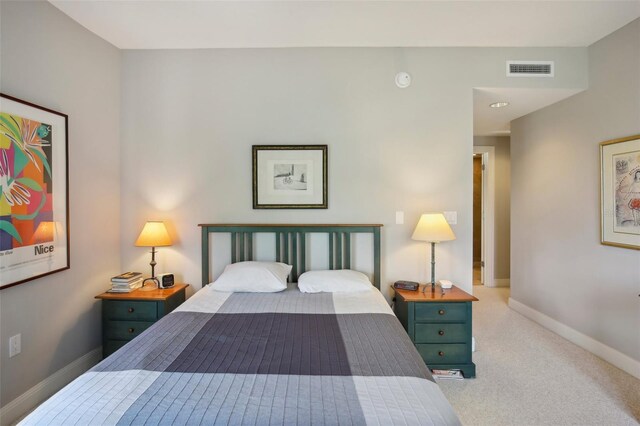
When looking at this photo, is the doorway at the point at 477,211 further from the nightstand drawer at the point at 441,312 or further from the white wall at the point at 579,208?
the nightstand drawer at the point at 441,312

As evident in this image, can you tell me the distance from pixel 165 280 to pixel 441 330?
2.33 meters

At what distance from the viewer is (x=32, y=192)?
204cm

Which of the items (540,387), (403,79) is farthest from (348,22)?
(540,387)

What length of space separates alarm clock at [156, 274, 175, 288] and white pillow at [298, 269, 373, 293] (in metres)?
1.15

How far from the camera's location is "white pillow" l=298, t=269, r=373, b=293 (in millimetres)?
2420

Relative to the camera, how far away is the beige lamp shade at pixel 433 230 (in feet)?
8.19

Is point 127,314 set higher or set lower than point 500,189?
lower

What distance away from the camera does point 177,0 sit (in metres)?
2.19

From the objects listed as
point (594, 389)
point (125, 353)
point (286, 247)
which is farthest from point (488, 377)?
point (125, 353)

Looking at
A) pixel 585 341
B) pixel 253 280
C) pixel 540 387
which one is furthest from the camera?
pixel 585 341

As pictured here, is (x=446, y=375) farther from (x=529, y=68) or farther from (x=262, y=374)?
(x=529, y=68)

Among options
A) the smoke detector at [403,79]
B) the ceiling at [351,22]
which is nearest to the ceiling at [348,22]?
the ceiling at [351,22]

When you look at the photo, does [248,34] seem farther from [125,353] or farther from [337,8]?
[125,353]

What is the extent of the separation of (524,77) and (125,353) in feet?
12.0
